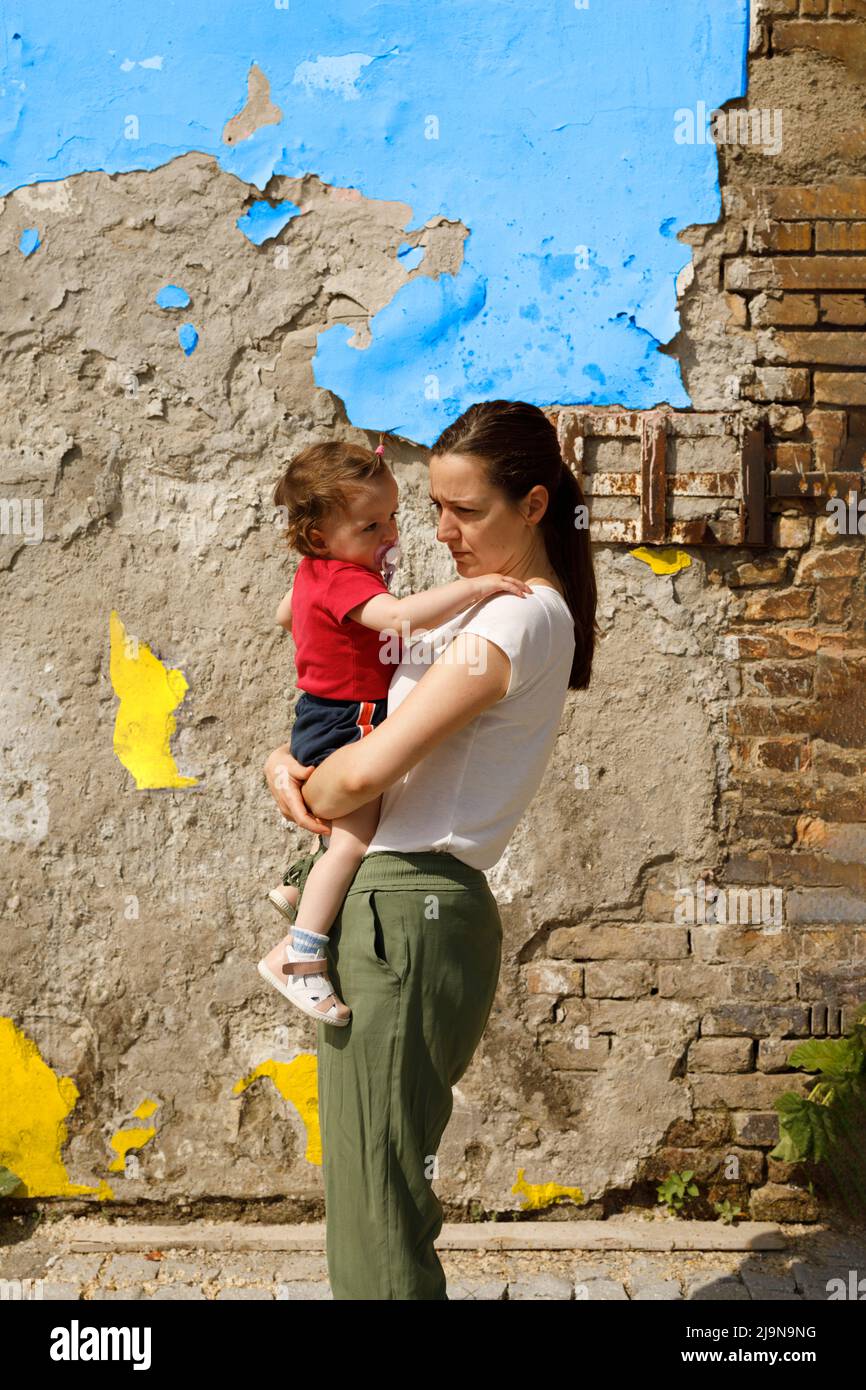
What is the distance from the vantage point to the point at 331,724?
89.8 inches

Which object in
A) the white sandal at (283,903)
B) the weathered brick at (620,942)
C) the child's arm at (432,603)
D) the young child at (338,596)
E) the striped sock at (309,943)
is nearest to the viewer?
the child's arm at (432,603)

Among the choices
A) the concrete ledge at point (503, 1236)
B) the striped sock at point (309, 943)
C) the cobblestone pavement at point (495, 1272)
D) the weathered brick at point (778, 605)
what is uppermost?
the weathered brick at point (778, 605)

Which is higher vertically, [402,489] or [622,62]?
[622,62]

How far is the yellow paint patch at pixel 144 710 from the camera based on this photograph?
3.46 meters

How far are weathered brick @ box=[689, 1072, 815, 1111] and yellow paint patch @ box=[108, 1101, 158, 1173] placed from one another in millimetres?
1564

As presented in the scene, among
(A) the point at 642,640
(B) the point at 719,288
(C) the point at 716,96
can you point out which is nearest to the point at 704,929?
(A) the point at 642,640

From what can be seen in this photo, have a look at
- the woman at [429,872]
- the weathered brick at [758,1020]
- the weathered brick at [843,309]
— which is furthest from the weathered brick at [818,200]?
the weathered brick at [758,1020]

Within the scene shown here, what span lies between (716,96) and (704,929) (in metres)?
2.34

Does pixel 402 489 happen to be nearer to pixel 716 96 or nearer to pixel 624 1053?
pixel 716 96

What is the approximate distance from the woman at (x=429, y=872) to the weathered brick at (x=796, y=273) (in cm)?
166

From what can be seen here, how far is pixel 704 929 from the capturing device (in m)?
3.45

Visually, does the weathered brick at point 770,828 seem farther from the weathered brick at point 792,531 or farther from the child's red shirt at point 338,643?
the child's red shirt at point 338,643

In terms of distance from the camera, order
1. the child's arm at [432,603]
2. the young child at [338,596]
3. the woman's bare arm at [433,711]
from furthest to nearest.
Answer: the young child at [338,596]
the child's arm at [432,603]
the woman's bare arm at [433,711]

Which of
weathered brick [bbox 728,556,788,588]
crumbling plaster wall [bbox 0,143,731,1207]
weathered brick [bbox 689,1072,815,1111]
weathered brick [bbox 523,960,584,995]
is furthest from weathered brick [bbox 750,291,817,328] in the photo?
weathered brick [bbox 689,1072,815,1111]
